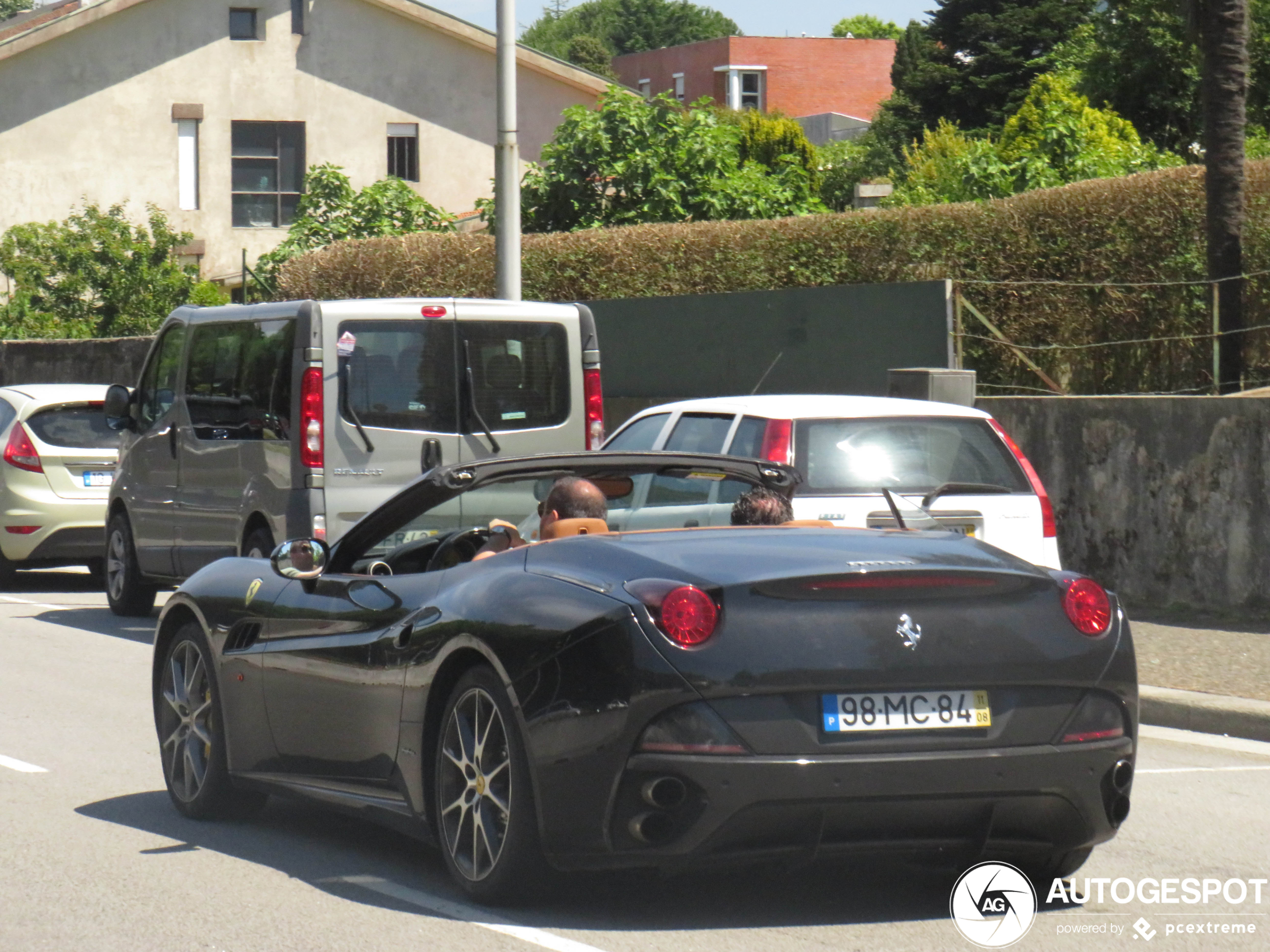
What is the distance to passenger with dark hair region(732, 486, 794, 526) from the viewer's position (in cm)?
634

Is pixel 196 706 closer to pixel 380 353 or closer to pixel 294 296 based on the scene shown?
pixel 380 353

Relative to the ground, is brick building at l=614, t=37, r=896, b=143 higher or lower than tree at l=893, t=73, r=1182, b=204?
higher

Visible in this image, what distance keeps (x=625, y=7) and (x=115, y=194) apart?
10546 cm

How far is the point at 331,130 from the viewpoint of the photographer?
4391cm

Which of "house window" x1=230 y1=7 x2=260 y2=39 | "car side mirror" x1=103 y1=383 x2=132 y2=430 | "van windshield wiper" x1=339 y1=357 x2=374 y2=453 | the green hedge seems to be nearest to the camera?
"van windshield wiper" x1=339 y1=357 x2=374 y2=453

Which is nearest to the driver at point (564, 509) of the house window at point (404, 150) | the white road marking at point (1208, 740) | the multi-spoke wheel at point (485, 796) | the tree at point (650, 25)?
the multi-spoke wheel at point (485, 796)

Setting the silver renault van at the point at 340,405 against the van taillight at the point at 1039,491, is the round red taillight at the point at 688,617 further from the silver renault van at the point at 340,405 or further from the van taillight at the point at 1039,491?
the silver renault van at the point at 340,405

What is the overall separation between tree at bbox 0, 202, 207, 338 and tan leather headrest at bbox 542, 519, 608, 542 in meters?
29.3

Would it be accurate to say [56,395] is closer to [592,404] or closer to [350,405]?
[350,405]

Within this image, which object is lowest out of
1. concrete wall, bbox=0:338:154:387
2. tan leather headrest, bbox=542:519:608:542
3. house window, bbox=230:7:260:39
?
tan leather headrest, bbox=542:519:608:542

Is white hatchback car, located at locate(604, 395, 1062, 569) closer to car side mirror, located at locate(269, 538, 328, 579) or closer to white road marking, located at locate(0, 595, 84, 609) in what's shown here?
car side mirror, located at locate(269, 538, 328, 579)

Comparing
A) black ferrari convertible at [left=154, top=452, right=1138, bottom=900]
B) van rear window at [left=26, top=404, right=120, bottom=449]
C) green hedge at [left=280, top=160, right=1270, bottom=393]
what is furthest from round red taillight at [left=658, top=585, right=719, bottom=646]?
van rear window at [left=26, top=404, right=120, bottom=449]

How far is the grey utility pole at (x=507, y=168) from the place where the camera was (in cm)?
1692

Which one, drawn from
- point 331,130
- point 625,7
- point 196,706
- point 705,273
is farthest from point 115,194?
point 625,7
